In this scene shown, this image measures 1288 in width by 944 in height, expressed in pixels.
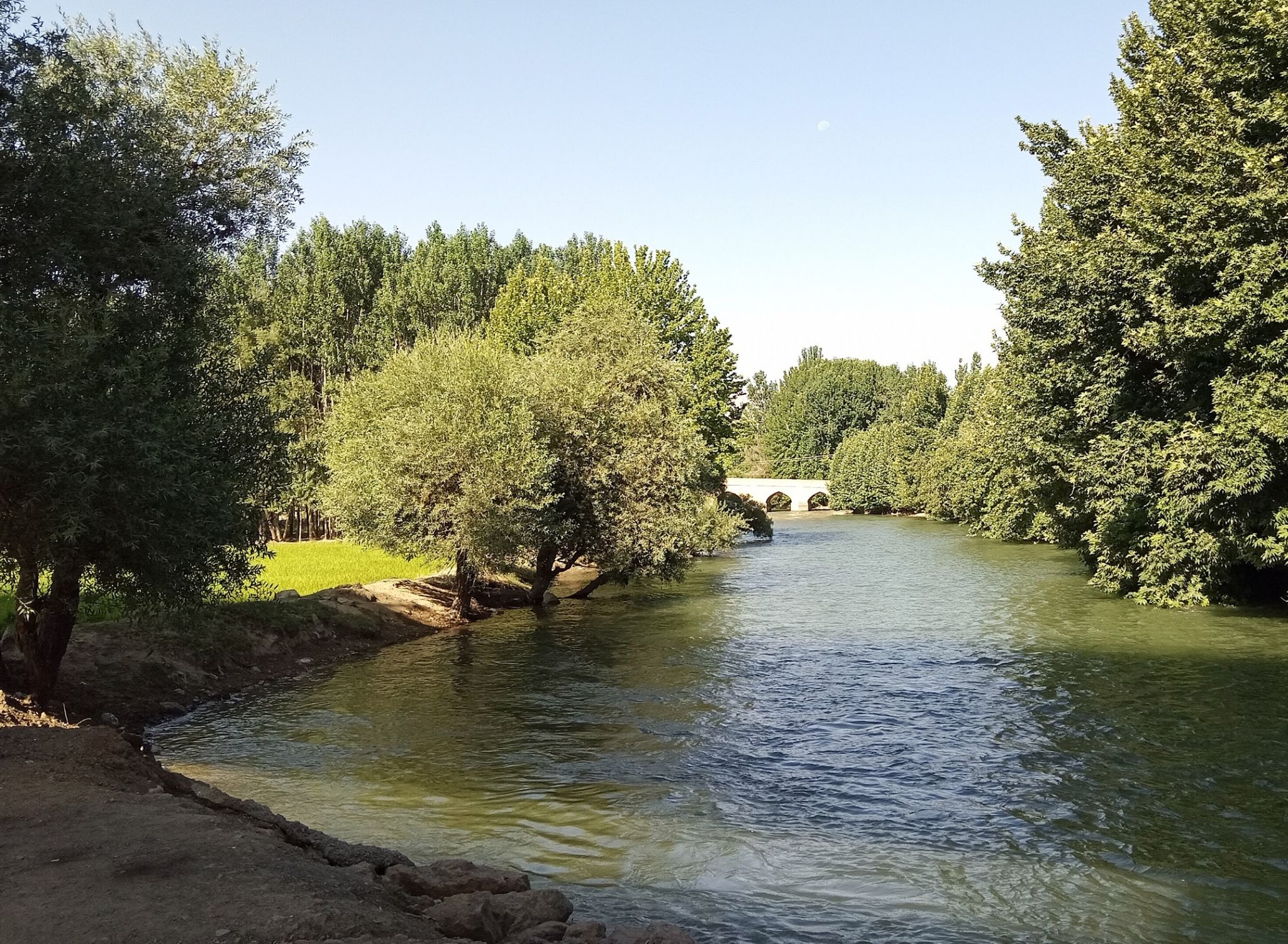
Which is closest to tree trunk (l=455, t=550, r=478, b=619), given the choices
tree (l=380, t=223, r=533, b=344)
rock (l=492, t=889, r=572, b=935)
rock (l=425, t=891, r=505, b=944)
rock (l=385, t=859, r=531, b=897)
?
rock (l=385, t=859, r=531, b=897)

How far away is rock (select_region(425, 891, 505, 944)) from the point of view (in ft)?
34.2

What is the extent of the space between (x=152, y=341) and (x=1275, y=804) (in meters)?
22.6

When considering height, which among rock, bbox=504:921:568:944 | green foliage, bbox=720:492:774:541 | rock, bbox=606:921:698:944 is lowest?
rock, bbox=606:921:698:944

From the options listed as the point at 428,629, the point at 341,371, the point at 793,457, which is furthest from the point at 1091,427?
the point at 793,457

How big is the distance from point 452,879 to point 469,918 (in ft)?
4.85

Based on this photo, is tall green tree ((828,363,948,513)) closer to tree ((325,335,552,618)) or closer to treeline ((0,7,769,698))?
treeline ((0,7,769,698))

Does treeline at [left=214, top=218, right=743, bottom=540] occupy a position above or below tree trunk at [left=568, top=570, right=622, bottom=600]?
above

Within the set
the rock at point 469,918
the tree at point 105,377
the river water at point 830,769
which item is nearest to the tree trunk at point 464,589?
the river water at point 830,769

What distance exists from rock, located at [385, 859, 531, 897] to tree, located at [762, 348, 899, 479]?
15965 centimetres

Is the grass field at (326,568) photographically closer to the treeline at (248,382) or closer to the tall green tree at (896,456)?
the treeline at (248,382)

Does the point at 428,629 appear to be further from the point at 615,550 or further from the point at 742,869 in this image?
the point at 742,869

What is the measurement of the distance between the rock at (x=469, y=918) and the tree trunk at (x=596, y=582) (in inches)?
1288

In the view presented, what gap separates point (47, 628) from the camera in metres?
20.4

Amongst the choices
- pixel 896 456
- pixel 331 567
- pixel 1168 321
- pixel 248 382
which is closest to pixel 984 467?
pixel 1168 321
